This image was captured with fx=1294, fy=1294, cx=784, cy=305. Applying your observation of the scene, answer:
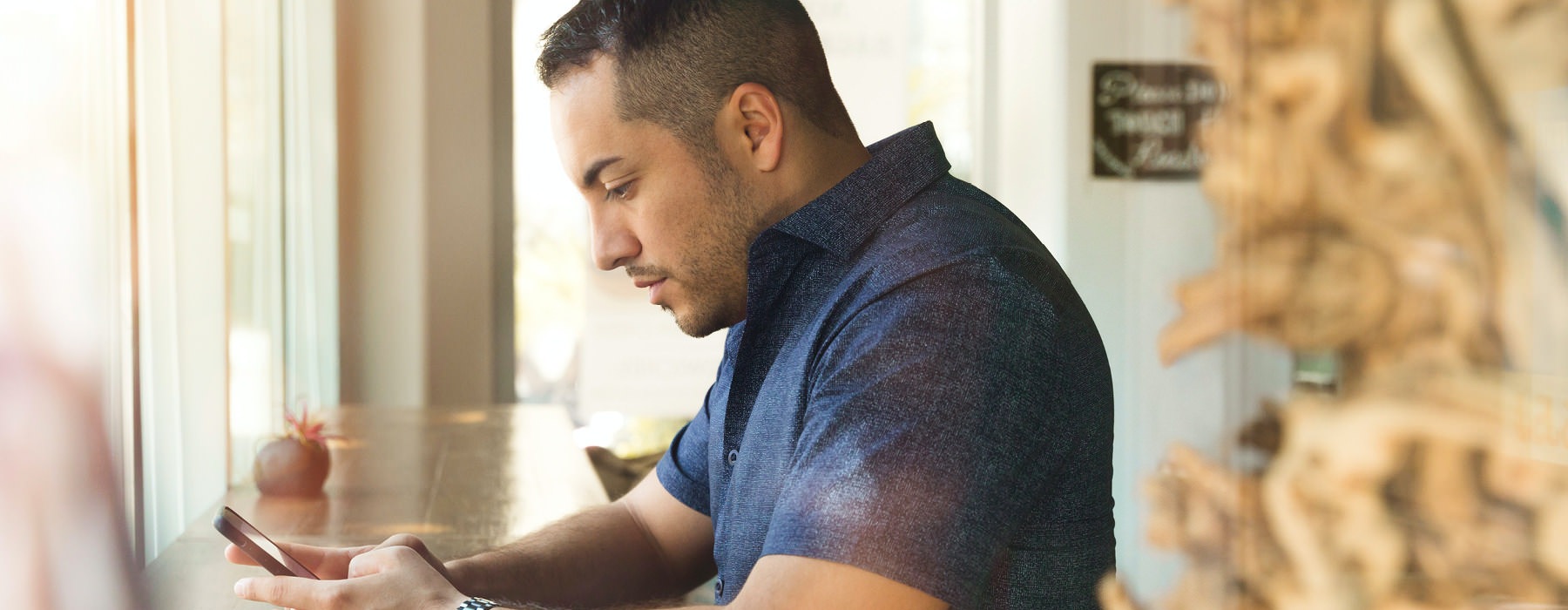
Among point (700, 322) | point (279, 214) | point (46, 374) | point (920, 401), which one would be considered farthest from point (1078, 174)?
point (46, 374)

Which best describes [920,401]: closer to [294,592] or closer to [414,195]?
[294,592]

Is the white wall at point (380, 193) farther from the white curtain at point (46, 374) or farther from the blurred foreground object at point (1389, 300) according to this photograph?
the blurred foreground object at point (1389, 300)

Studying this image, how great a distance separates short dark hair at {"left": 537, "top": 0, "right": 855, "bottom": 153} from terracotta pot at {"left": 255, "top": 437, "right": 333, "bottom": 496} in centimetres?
60

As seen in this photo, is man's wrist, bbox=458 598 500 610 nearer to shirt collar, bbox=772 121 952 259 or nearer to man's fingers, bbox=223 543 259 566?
man's fingers, bbox=223 543 259 566

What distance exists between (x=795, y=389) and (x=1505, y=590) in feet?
1.47

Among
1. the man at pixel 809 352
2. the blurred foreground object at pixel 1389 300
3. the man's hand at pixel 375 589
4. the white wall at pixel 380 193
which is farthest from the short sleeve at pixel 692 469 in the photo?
the white wall at pixel 380 193

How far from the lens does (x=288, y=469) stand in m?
1.38

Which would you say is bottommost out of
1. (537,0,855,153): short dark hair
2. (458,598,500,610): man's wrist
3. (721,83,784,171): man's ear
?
(458,598,500,610): man's wrist

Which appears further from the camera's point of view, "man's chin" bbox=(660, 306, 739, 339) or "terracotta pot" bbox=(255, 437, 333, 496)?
"terracotta pot" bbox=(255, 437, 333, 496)

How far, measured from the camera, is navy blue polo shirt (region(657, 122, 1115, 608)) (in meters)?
0.71

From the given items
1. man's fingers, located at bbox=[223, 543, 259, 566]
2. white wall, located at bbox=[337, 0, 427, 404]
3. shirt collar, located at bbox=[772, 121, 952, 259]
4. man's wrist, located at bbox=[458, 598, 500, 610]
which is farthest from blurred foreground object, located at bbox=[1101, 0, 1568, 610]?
white wall, located at bbox=[337, 0, 427, 404]

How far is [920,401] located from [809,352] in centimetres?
14

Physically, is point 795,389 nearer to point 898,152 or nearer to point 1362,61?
point 898,152

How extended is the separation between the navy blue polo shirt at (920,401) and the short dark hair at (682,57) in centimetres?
10
